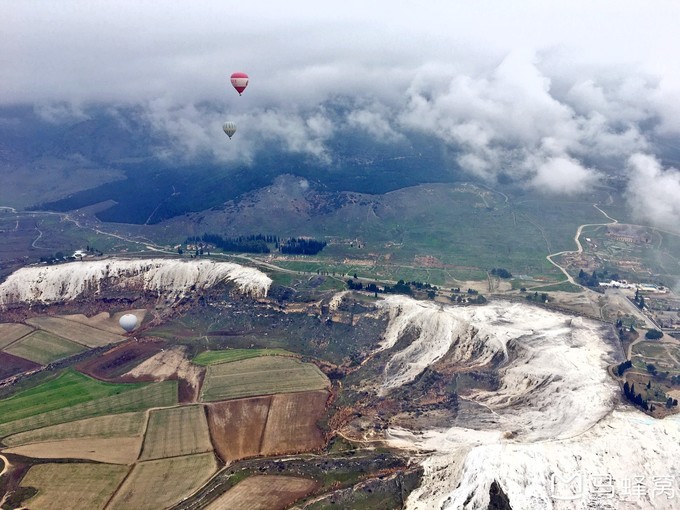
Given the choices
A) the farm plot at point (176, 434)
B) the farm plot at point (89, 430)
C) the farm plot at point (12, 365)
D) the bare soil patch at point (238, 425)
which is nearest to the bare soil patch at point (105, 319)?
the farm plot at point (12, 365)

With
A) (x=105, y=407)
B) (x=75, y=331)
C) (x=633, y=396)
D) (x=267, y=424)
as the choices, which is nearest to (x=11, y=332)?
(x=75, y=331)

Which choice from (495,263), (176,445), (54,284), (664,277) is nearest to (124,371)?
(176,445)

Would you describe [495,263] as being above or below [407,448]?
above

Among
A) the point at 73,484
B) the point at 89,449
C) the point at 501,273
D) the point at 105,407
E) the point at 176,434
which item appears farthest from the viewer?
the point at 501,273

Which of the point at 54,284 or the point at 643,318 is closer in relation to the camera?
the point at 643,318

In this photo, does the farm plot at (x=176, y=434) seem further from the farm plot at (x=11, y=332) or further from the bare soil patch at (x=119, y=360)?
the farm plot at (x=11, y=332)

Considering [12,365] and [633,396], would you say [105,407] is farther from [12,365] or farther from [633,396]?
[633,396]

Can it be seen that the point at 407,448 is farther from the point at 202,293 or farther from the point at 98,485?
the point at 202,293
